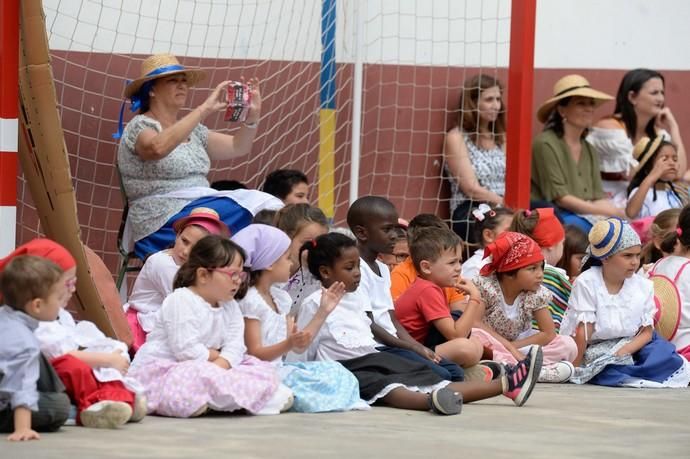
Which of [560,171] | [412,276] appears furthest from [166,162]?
[560,171]

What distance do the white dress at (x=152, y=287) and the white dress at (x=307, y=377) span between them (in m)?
0.61

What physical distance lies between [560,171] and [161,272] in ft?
12.3

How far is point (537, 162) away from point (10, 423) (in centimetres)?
531

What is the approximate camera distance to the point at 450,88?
9.71 metres

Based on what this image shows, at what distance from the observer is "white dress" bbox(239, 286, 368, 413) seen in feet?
19.4

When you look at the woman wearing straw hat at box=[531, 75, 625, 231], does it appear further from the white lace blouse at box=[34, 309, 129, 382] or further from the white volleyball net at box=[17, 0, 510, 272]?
the white lace blouse at box=[34, 309, 129, 382]

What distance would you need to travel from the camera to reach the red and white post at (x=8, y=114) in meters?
6.07

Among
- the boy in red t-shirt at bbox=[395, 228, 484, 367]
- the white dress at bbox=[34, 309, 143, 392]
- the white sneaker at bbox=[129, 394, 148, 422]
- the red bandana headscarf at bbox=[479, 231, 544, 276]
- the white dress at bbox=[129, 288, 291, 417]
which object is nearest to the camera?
the white dress at bbox=[34, 309, 143, 392]

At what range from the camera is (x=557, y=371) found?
7137 mm

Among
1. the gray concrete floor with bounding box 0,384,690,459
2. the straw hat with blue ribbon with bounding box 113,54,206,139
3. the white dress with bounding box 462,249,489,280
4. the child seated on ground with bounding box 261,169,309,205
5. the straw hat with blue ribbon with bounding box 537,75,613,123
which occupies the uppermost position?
the straw hat with blue ribbon with bounding box 537,75,613,123

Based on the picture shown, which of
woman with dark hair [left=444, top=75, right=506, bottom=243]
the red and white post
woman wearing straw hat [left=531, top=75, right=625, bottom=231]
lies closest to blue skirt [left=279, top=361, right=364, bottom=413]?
the red and white post

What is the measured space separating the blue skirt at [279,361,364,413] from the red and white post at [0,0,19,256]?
1350mm

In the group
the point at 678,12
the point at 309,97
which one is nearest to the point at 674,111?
the point at 678,12

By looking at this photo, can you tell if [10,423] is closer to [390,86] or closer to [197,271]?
[197,271]
